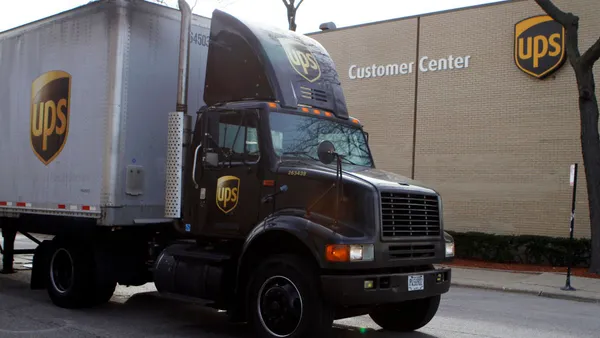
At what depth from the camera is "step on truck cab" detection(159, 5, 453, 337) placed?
6.34 metres

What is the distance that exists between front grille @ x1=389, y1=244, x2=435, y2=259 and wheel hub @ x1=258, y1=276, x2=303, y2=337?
1.06 m

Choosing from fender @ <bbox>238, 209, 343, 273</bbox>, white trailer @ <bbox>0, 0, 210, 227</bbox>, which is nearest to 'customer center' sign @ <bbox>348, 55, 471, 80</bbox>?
white trailer @ <bbox>0, 0, 210, 227</bbox>

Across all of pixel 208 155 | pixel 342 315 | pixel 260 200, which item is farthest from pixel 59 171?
pixel 342 315

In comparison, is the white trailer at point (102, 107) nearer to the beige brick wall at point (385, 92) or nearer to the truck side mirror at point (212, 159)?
the truck side mirror at point (212, 159)

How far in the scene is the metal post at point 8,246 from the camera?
10.7 metres

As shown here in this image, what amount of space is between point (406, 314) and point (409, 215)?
167cm

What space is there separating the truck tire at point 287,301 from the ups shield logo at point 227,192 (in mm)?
915

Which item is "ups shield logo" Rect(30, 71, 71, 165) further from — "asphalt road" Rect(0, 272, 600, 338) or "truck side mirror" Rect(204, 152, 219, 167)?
"truck side mirror" Rect(204, 152, 219, 167)

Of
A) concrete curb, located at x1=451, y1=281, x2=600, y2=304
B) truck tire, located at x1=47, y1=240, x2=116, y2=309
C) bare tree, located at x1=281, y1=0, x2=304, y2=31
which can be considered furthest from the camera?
bare tree, located at x1=281, y1=0, x2=304, y2=31

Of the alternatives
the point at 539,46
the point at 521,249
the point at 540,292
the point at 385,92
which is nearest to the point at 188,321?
the point at 540,292

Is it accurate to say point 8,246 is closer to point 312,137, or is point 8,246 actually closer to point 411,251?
point 312,137

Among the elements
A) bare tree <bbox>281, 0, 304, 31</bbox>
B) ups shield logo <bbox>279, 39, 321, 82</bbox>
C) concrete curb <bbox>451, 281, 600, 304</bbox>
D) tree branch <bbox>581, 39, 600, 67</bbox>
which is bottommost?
concrete curb <bbox>451, 281, 600, 304</bbox>

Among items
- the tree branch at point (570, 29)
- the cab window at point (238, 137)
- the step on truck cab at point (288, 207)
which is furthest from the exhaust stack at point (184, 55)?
the tree branch at point (570, 29)

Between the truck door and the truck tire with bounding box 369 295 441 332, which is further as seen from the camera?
the truck tire with bounding box 369 295 441 332
